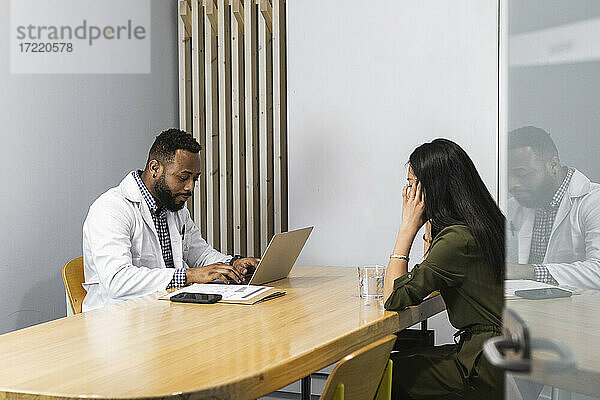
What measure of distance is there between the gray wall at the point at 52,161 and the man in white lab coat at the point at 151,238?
1.53 feet

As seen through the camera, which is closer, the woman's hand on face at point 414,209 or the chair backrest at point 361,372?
the chair backrest at point 361,372

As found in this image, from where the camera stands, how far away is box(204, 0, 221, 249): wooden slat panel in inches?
165

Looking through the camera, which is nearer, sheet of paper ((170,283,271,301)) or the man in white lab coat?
sheet of paper ((170,283,271,301))

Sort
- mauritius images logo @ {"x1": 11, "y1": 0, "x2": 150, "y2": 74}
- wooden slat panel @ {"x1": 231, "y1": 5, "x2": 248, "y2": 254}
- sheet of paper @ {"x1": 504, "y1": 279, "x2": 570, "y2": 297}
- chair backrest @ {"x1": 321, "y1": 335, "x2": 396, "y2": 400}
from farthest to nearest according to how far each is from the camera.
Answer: wooden slat panel @ {"x1": 231, "y1": 5, "x2": 248, "y2": 254} → mauritius images logo @ {"x1": 11, "y1": 0, "x2": 150, "y2": 74} → chair backrest @ {"x1": 321, "y1": 335, "x2": 396, "y2": 400} → sheet of paper @ {"x1": 504, "y1": 279, "x2": 570, "y2": 297}

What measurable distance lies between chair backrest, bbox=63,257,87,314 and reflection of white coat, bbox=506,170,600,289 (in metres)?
→ 2.40

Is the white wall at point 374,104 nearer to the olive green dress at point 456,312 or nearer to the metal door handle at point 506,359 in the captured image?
the olive green dress at point 456,312

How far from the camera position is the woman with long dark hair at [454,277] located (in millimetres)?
2148

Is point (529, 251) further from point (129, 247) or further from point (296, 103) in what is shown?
point (296, 103)

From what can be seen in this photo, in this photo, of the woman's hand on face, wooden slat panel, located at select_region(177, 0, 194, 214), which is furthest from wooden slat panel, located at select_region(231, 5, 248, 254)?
the woman's hand on face

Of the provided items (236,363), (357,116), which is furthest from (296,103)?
(236,363)

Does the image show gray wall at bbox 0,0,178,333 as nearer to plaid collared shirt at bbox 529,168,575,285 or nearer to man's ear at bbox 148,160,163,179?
man's ear at bbox 148,160,163,179

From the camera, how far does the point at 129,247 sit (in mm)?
2840

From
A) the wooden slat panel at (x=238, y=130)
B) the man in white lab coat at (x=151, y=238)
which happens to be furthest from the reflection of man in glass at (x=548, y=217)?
the wooden slat panel at (x=238, y=130)

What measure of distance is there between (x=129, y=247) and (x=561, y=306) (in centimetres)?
224
